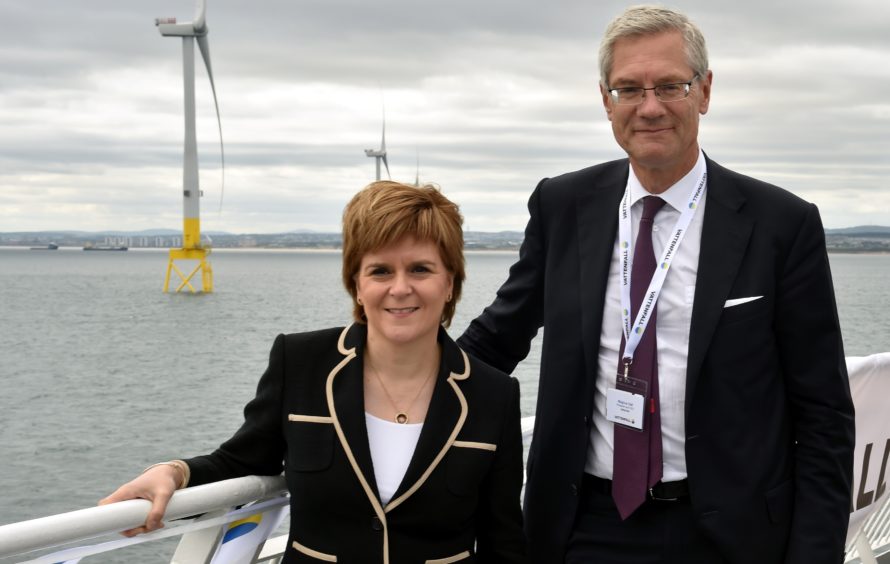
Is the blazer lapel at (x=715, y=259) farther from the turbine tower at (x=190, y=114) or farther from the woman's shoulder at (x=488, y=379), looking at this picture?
the turbine tower at (x=190, y=114)

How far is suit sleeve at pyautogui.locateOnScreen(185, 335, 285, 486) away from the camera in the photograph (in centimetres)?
261

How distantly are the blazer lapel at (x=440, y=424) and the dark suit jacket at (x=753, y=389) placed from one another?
0.33 meters

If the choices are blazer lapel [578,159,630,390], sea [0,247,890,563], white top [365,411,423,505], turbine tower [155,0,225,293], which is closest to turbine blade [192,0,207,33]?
turbine tower [155,0,225,293]

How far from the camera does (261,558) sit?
2793mm

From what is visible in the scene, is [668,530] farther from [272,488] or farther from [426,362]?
[272,488]

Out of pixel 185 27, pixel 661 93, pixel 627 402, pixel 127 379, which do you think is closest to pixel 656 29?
pixel 661 93

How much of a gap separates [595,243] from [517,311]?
411 mm

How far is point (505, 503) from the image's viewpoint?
2.62m

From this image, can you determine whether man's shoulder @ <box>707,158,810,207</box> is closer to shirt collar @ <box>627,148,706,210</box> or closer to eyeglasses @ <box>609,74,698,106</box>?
shirt collar @ <box>627,148,706,210</box>

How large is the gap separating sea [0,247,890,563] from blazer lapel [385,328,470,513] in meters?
3.05

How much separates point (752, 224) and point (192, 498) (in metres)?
1.60

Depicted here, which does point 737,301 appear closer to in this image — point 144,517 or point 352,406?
point 352,406

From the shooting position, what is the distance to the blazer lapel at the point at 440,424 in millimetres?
2521

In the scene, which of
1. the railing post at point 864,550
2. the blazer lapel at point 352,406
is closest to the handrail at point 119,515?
the blazer lapel at point 352,406
